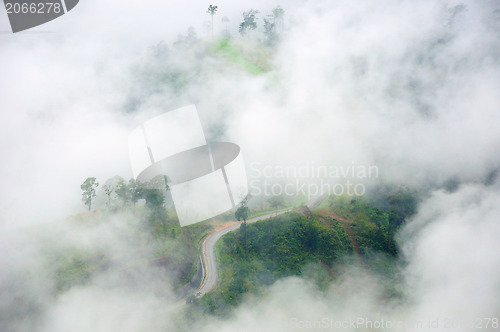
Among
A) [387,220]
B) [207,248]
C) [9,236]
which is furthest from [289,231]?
[9,236]

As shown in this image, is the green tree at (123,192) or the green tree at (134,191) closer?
the green tree at (134,191)

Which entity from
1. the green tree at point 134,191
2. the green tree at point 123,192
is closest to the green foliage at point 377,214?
the green tree at point 134,191

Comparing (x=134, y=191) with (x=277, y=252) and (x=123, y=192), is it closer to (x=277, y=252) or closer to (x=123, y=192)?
(x=123, y=192)

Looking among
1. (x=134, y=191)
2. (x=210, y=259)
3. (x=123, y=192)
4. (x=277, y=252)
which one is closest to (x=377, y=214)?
(x=277, y=252)

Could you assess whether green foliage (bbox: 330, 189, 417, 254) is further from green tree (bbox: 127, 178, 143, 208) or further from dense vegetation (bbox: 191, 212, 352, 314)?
green tree (bbox: 127, 178, 143, 208)

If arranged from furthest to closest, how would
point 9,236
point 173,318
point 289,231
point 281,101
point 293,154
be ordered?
point 281,101
point 293,154
point 289,231
point 9,236
point 173,318

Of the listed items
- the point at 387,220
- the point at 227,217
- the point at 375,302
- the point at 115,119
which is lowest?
the point at 375,302

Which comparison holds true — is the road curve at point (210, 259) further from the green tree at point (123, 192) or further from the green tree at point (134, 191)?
the green tree at point (123, 192)

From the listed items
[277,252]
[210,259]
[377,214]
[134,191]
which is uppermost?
[134,191]

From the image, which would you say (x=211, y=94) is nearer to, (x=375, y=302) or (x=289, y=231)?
(x=289, y=231)
